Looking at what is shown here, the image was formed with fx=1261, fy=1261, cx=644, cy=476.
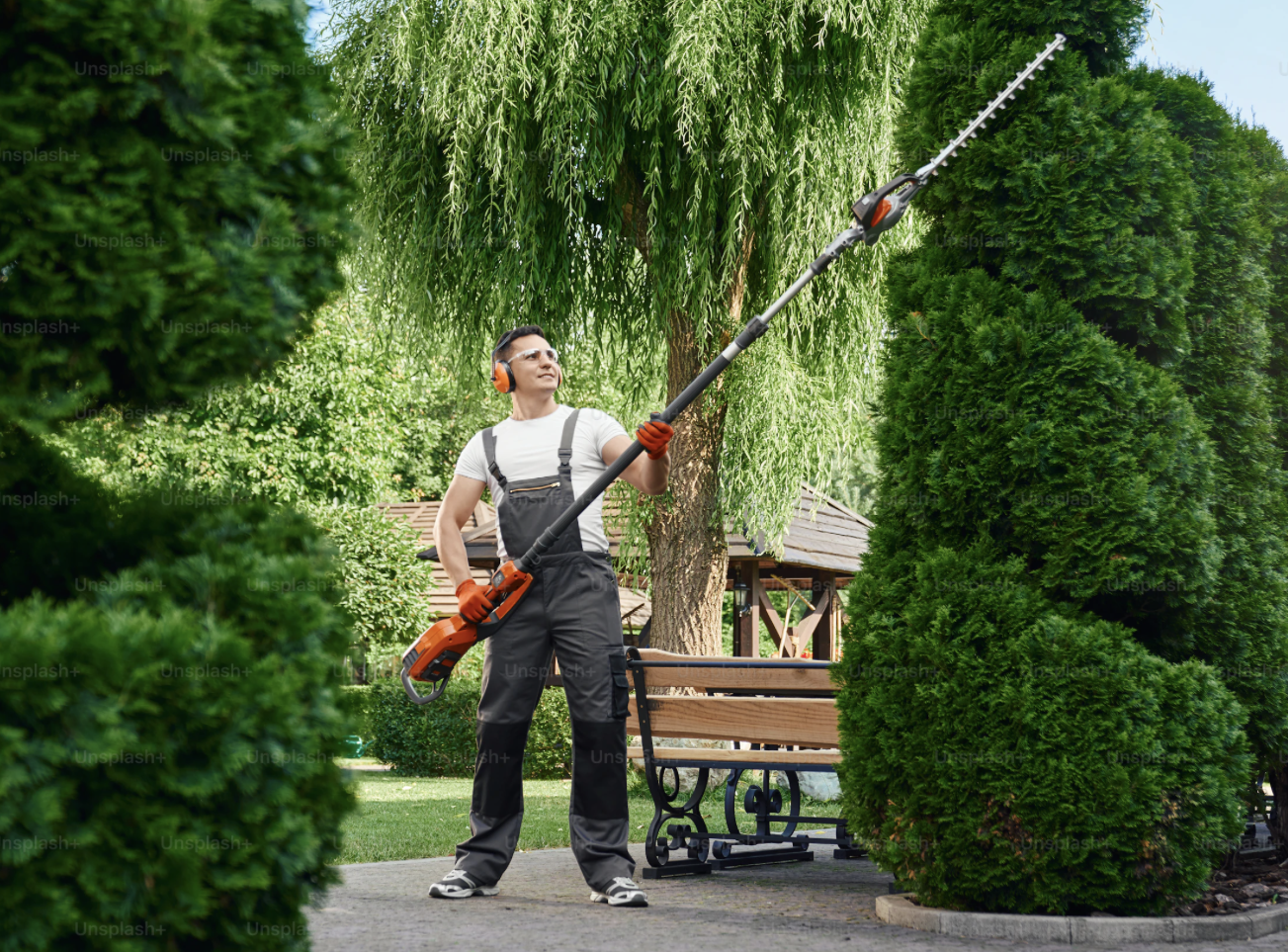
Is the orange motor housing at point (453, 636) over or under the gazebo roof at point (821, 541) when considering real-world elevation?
under

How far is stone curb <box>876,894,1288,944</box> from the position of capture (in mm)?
4211

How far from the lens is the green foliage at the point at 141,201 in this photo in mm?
2205

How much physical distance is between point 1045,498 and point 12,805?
3.65 m

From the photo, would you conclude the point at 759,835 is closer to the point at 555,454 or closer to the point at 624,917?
the point at 624,917

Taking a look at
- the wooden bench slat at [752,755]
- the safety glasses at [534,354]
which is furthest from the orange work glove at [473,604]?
the wooden bench slat at [752,755]

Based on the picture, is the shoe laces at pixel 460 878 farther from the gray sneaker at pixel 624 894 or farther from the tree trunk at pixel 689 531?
the tree trunk at pixel 689 531

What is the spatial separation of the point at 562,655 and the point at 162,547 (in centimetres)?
280

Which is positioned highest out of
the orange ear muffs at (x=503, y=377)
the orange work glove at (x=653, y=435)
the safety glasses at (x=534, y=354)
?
the safety glasses at (x=534, y=354)

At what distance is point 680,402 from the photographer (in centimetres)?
454

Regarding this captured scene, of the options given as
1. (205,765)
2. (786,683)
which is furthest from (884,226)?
(205,765)

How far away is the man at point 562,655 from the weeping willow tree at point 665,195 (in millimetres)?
5121

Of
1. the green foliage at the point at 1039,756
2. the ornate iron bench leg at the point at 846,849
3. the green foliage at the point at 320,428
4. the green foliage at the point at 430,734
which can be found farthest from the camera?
the green foliage at the point at 320,428

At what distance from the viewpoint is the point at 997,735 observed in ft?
14.3

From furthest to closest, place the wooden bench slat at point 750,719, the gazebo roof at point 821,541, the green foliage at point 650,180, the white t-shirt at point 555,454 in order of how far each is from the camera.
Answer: the gazebo roof at point 821,541 < the green foliage at point 650,180 < the wooden bench slat at point 750,719 < the white t-shirt at point 555,454
